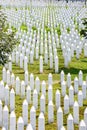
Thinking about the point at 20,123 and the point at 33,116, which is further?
the point at 33,116

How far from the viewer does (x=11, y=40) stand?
1453cm

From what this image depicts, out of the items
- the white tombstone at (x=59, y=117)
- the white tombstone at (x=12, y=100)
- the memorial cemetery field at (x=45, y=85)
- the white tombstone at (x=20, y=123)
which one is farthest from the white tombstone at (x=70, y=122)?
the white tombstone at (x=12, y=100)

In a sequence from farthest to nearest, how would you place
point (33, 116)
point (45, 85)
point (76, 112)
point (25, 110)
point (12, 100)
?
point (45, 85), point (12, 100), point (76, 112), point (25, 110), point (33, 116)

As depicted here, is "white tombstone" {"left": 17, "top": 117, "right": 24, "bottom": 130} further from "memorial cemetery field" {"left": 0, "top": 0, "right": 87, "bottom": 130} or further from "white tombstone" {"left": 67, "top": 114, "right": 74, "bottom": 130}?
"white tombstone" {"left": 67, "top": 114, "right": 74, "bottom": 130}

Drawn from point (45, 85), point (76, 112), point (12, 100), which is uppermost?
point (45, 85)

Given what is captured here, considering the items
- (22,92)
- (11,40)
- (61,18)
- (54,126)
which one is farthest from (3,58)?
(61,18)

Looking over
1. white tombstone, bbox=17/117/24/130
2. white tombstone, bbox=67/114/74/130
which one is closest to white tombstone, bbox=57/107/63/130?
white tombstone, bbox=67/114/74/130

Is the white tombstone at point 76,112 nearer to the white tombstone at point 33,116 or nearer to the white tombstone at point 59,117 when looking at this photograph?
the white tombstone at point 59,117

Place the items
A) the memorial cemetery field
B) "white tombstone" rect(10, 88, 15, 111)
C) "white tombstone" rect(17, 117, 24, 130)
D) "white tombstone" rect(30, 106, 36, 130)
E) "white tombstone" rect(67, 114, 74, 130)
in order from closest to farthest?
"white tombstone" rect(17, 117, 24, 130)
"white tombstone" rect(67, 114, 74, 130)
"white tombstone" rect(30, 106, 36, 130)
the memorial cemetery field
"white tombstone" rect(10, 88, 15, 111)

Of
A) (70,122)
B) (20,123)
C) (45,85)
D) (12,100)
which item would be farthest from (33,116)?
(45,85)

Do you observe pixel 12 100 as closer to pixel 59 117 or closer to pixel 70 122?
pixel 59 117

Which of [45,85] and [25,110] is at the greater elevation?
[45,85]

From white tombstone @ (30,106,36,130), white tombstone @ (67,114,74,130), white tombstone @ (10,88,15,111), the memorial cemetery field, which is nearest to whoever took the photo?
white tombstone @ (67,114,74,130)

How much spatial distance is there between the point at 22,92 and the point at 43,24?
60.8 ft
